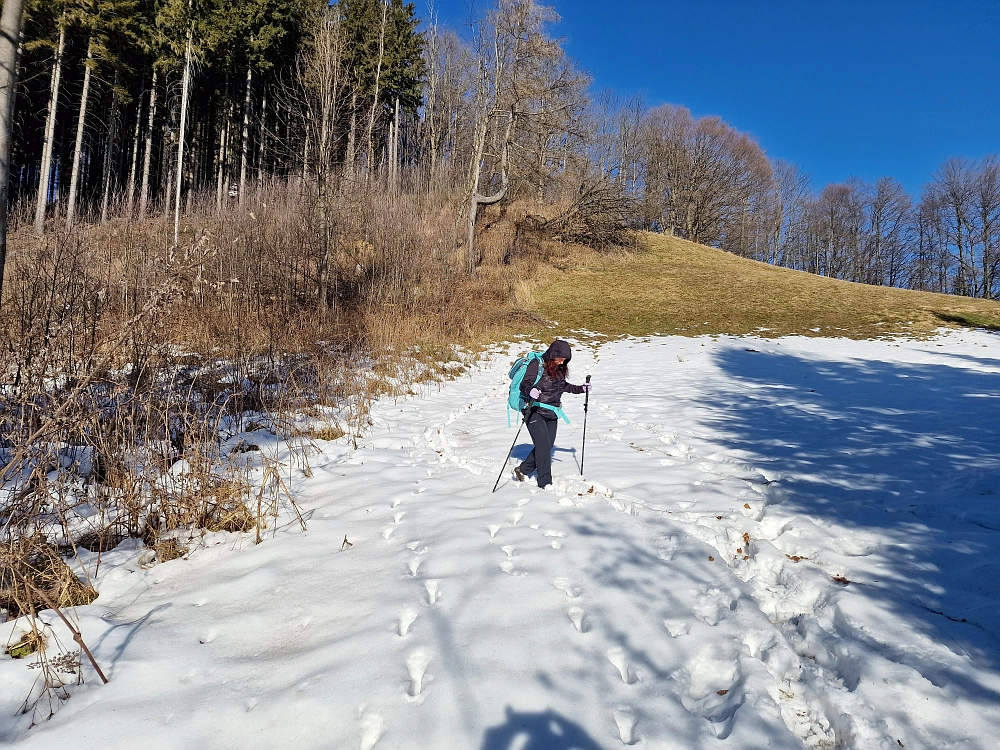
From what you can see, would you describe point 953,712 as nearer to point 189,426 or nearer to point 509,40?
point 189,426

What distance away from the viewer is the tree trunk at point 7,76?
3398 mm

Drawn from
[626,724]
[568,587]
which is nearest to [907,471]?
[568,587]

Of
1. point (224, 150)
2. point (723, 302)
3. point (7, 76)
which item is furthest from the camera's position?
point (224, 150)

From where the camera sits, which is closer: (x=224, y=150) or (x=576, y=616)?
(x=576, y=616)

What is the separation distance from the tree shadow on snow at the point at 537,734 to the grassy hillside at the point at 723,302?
621 inches

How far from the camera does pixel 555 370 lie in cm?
459

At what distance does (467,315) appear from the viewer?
1480 cm

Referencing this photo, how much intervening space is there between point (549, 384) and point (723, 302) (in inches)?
736

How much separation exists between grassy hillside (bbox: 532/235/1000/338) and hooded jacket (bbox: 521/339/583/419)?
1272cm

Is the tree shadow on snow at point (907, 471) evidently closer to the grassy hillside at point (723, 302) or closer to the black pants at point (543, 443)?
the black pants at point (543, 443)

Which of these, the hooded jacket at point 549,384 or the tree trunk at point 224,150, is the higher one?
the tree trunk at point 224,150

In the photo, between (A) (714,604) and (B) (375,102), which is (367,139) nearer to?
(B) (375,102)

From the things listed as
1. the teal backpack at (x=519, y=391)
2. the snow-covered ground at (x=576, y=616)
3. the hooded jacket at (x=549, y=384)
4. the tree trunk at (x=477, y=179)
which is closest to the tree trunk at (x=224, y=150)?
the tree trunk at (x=477, y=179)

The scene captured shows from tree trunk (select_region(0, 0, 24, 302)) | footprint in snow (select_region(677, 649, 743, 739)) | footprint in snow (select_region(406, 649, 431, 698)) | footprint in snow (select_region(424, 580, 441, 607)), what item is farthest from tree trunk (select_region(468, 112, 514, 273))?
footprint in snow (select_region(677, 649, 743, 739))
